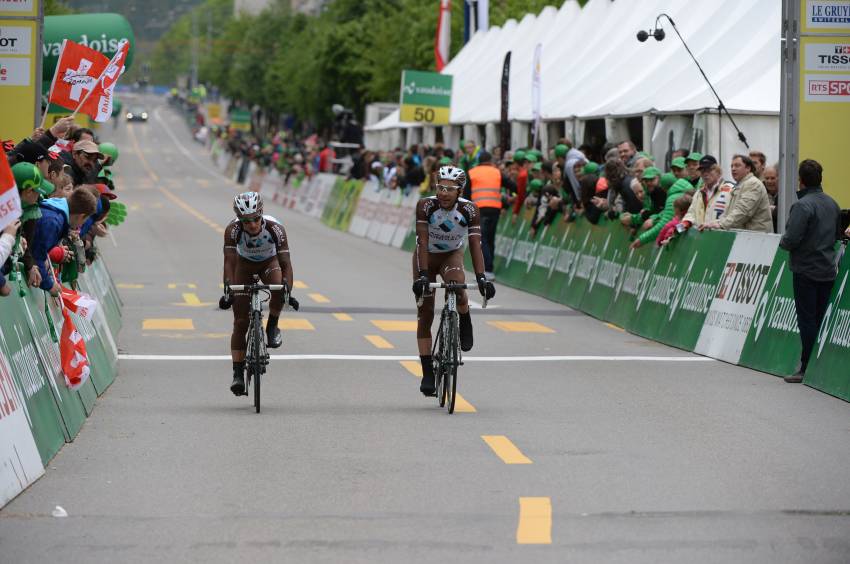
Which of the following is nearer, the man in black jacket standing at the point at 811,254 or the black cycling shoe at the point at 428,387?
the black cycling shoe at the point at 428,387

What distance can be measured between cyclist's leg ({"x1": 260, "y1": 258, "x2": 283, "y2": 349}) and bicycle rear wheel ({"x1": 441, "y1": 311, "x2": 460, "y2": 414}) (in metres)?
1.48

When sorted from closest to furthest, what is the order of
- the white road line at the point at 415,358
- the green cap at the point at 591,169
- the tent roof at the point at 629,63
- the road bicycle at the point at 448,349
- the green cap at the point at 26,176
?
the green cap at the point at 26,176, the road bicycle at the point at 448,349, the white road line at the point at 415,358, the green cap at the point at 591,169, the tent roof at the point at 629,63

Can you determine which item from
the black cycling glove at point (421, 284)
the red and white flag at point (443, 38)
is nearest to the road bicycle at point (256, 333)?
the black cycling glove at point (421, 284)

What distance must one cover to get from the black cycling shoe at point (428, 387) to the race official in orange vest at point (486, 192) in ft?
44.0

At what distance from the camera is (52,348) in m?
11.0

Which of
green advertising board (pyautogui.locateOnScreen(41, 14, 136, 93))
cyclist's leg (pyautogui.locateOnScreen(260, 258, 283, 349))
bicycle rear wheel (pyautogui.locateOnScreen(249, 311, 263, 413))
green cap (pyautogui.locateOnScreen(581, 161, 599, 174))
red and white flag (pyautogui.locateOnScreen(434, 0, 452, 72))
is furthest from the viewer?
red and white flag (pyautogui.locateOnScreen(434, 0, 452, 72))

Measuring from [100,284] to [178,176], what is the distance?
81.5 metres

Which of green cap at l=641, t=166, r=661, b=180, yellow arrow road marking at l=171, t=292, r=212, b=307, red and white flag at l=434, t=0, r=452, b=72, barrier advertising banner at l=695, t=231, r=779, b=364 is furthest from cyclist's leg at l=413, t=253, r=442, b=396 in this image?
red and white flag at l=434, t=0, r=452, b=72

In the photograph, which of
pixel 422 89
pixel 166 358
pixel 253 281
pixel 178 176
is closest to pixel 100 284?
pixel 166 358

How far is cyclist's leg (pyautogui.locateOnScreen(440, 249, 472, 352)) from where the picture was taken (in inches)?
508

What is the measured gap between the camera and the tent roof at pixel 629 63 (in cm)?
2491

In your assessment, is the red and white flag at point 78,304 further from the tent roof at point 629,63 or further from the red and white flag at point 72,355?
the tent roof at point 629,63

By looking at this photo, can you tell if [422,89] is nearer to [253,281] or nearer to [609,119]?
[609,119]

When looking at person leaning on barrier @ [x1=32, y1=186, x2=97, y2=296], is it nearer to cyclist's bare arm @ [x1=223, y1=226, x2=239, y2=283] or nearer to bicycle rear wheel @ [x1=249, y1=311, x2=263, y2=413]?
bicycle rear wheel @ [x1=249, y1=311, x2=263, y2=413]
